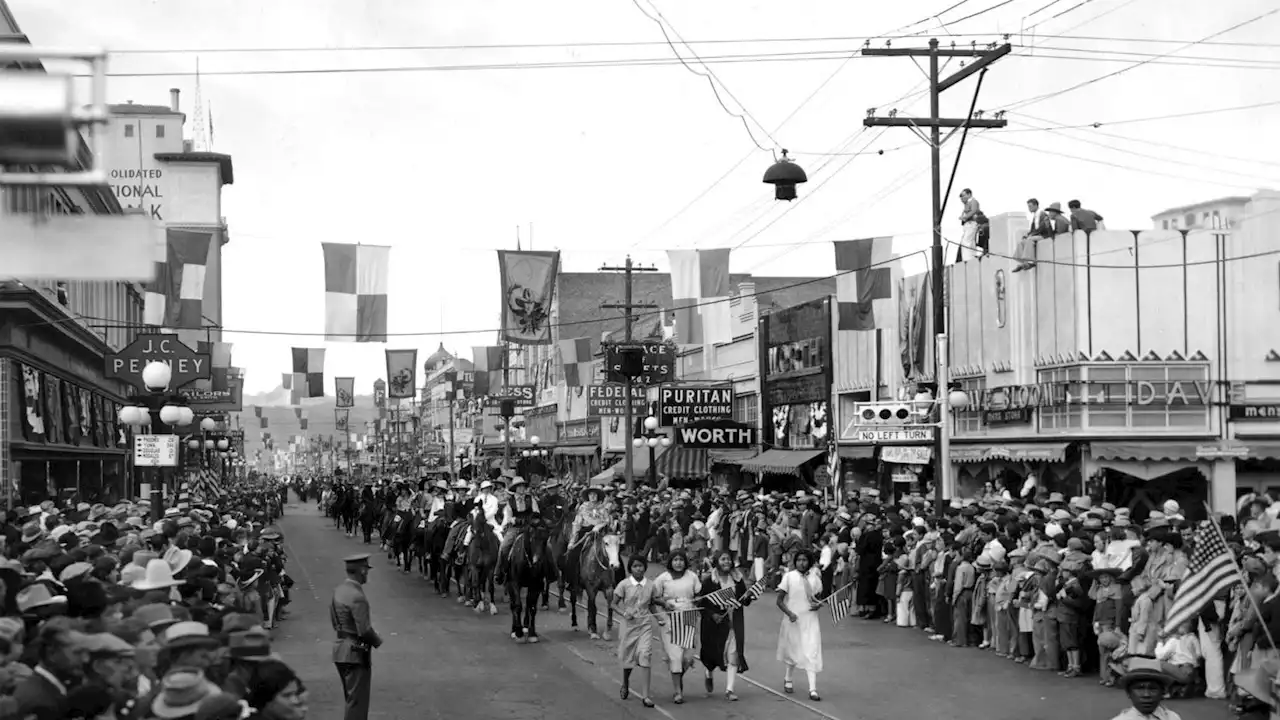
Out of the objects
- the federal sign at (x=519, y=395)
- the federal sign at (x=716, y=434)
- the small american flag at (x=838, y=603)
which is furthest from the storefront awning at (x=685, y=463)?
the small american flag at (x=838, y=603)

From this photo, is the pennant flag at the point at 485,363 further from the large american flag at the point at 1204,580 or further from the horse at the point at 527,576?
the large american flag at the point at 1204,580

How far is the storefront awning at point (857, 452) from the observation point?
41.3 m

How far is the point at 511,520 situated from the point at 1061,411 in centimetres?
1328

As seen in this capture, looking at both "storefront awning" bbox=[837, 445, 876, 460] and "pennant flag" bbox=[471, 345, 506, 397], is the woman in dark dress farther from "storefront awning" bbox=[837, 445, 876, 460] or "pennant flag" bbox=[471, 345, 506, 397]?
"pennant flag" bbox=[471, 345, 506, 397]

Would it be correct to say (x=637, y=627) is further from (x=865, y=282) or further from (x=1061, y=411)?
(x=1061, y=411)

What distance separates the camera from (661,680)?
17719 mm

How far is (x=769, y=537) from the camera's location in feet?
93.0

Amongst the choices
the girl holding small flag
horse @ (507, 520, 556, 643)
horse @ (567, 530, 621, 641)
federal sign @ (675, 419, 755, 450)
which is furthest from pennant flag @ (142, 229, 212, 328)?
federal sign @ (675, 419, 755, 450)

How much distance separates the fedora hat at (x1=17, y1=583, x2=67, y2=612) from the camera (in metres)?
8.48

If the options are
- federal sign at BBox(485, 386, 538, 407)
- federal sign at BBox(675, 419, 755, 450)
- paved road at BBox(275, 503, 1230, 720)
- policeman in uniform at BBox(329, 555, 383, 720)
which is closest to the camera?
policeman in uniform at BBox(329, 555, 383, 720)

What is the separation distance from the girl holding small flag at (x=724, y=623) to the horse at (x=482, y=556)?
9.11 m

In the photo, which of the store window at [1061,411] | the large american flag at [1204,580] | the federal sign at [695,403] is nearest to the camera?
the large american flag at [1204,580]

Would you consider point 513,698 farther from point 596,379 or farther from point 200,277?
point 596,379

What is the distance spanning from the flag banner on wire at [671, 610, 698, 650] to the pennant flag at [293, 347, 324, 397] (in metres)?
31.5
